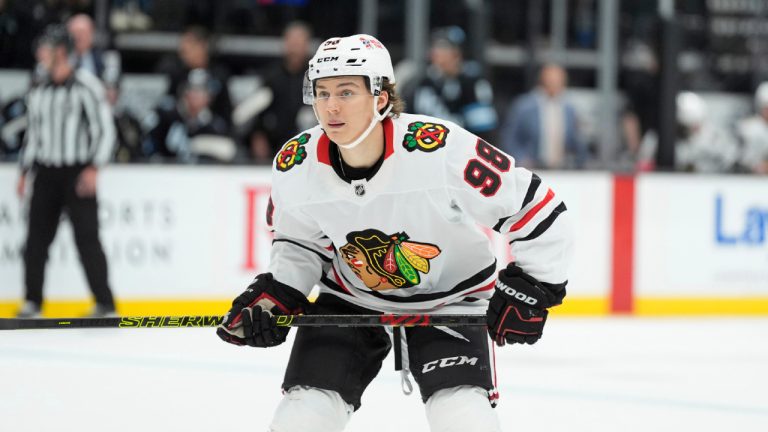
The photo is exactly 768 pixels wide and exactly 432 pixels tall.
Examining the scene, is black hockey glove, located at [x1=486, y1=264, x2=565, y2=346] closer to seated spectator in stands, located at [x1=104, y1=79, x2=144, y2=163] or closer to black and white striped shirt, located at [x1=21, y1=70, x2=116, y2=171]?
black and white striped shirt, located at [x1=21, y1=70, x2=116, y2=171]

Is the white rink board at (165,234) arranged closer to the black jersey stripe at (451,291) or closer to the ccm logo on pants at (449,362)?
the black jersey stripe at (451,291)

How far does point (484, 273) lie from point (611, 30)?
5108 mm

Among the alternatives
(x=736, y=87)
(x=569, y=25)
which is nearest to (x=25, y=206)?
(x=569, y=25)

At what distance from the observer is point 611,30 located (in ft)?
25.4

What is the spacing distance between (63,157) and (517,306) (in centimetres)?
390

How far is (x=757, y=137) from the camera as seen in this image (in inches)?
336

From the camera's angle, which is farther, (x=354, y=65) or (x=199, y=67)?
(x=199, y=67)

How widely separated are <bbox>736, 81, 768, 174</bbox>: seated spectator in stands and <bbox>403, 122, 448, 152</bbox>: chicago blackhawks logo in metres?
5.66

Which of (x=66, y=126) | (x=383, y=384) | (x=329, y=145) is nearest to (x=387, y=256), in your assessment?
(x=329, y=145)

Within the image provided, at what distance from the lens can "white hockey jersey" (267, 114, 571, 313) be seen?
→ 2.74 meters

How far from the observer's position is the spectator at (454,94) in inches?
273

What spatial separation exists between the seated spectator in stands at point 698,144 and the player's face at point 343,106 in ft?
16.7

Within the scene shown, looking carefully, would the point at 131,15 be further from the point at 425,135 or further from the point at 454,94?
the point at 425,135

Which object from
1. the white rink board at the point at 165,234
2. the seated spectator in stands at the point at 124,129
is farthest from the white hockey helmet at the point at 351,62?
the seated spectator in stands at the point at 124,129
